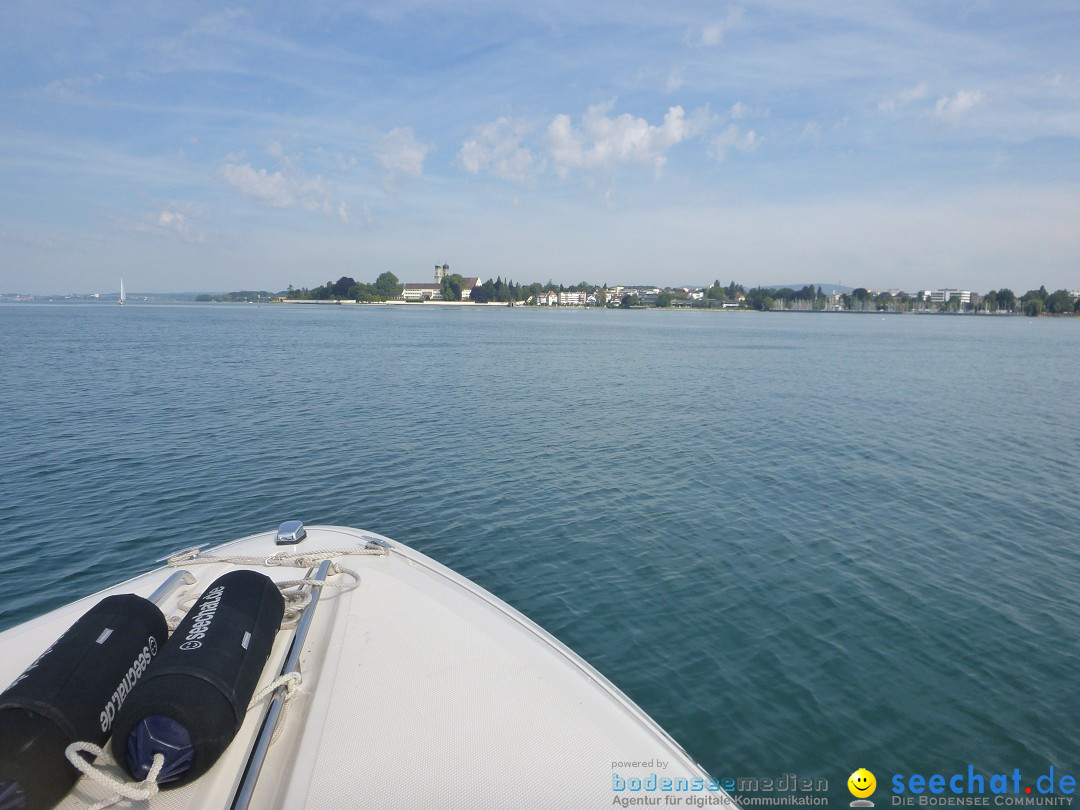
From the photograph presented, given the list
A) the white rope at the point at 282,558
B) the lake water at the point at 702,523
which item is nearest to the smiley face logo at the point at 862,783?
the lake water at the point at 702,523

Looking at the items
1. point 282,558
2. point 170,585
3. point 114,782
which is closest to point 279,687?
point 114,782

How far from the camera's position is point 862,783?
6215 mm

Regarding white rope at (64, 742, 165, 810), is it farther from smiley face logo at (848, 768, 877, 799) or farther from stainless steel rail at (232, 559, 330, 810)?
smiley face logo at (848, 768, 877, 799)

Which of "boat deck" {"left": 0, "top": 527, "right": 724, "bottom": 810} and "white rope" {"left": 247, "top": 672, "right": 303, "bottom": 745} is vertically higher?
"white rope" {"left": 247, "top": 672, "right": 303, "bottom": 745}

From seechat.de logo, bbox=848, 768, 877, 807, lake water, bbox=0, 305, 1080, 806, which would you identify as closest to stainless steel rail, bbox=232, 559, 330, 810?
lake water, bbox=0, 305, 1080, 806

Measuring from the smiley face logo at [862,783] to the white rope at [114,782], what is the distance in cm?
618

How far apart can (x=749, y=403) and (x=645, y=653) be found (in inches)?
864

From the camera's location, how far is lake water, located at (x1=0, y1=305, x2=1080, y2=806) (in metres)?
7.38

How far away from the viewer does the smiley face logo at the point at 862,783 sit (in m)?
6.11

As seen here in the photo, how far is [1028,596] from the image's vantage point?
9.98 meters

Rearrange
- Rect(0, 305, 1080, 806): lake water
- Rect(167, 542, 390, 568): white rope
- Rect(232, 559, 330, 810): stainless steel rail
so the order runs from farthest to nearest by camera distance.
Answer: Rect(0, 305, 1080, 806): lake water → Rect(167, 542, 390, 568): white rope → Rect(232, 559, 330, 810): stainless steel rail

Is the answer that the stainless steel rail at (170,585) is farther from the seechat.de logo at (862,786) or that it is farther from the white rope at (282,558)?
the seechat.de logo at (862,786)

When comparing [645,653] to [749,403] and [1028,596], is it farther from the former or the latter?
[749,403]

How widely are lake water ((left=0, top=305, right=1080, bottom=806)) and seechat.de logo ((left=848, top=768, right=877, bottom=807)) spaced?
13 cm
